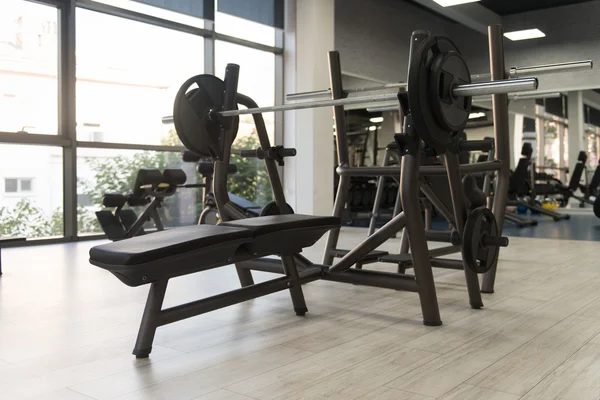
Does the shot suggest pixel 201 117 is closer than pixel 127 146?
Yes

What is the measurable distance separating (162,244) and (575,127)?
8.37 meters

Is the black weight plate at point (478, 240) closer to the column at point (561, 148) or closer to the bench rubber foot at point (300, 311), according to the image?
the bench rubber foot at point (300, 311)

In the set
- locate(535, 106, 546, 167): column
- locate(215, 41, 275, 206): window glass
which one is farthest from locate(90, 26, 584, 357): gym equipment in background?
locate(535, 106, 546, 167): column

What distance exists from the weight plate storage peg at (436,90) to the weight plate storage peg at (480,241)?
334 millimetres

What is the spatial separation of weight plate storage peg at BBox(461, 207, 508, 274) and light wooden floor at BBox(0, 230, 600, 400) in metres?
0.22

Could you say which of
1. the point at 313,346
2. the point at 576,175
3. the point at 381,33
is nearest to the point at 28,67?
the point at 313,346

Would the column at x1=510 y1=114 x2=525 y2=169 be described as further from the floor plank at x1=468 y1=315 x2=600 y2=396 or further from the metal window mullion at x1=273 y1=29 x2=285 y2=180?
the floor plank at x1=468 y1=315 x2=600 y2=396

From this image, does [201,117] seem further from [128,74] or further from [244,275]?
[128,74]

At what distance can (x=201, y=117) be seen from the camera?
2.45 metres

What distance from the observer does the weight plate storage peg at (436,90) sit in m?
1.86

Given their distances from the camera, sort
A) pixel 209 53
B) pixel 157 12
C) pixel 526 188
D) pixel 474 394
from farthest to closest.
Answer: pixel 526 188 → pixel 209 53 → pixel 157 12 → pixel 474 394

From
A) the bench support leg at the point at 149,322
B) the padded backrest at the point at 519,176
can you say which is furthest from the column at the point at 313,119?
the bench support leg at the point at 149,322

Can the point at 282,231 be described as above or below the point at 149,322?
above

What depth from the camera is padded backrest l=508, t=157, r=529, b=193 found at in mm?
6758
